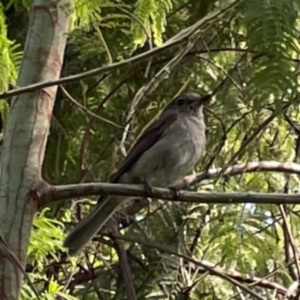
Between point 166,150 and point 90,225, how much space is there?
1.69 feet

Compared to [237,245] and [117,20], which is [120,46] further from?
[237,245]

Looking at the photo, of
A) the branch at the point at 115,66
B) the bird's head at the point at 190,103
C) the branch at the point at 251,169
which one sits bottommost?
the branch at the point at 115,66

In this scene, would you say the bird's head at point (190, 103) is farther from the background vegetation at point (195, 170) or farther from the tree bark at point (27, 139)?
the tree bark at point (27, 139)

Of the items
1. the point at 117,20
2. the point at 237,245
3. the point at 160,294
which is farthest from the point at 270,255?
the point at 117,20

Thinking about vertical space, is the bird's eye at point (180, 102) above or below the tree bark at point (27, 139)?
above

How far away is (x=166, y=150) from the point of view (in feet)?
10.3

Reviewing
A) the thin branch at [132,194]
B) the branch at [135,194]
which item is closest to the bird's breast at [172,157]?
the branch at [135,194]

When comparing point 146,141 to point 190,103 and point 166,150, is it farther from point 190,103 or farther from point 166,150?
point 190,103

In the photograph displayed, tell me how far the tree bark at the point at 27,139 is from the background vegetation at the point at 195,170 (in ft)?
1.28

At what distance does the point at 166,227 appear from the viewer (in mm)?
3293

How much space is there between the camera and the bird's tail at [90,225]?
8.57ft

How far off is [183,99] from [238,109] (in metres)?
0.21

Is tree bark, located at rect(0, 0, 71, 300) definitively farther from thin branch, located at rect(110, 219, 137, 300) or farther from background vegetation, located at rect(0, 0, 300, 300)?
thin branch, located at rect(110, 219, 137, 300)

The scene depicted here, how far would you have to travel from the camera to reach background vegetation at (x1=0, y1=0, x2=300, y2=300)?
9.29ft
